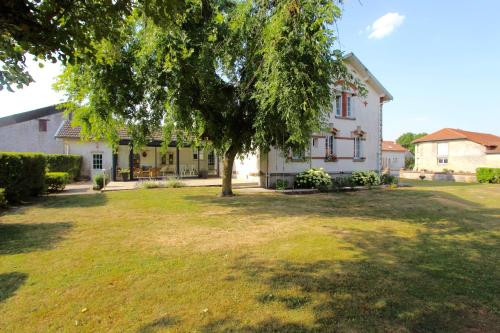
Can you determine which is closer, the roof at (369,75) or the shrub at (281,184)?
the shrub at (281,184)

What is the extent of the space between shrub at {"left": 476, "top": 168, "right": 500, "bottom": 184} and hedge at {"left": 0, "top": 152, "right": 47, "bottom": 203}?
33084 mm

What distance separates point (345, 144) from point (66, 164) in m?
19.5

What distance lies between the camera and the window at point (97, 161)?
23672 mm

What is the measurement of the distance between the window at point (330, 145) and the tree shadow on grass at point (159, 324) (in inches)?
703

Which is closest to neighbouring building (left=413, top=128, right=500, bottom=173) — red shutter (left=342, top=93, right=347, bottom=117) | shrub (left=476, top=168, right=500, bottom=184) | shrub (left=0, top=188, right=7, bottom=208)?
shrub (left=476, top=168, right=500, bottom=184)

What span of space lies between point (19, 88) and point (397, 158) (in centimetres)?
5757

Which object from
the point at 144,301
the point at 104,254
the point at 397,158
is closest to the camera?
the point at 144,301

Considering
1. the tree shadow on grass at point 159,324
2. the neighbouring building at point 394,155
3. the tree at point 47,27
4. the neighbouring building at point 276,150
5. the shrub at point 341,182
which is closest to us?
the tree at point 47,27

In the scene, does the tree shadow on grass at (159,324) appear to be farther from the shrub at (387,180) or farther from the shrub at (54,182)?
the shrub at (387,180)

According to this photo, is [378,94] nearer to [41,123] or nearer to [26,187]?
[26,187]

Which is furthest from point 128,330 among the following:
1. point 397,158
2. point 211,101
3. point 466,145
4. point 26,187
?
point 397,158

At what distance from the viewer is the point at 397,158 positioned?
53.7 metres

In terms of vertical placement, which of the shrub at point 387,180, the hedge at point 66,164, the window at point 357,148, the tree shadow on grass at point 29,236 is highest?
the window at point 357,148

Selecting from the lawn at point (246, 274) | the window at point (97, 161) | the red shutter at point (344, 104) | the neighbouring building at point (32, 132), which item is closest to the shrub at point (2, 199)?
the lawn at point (246, 274)
